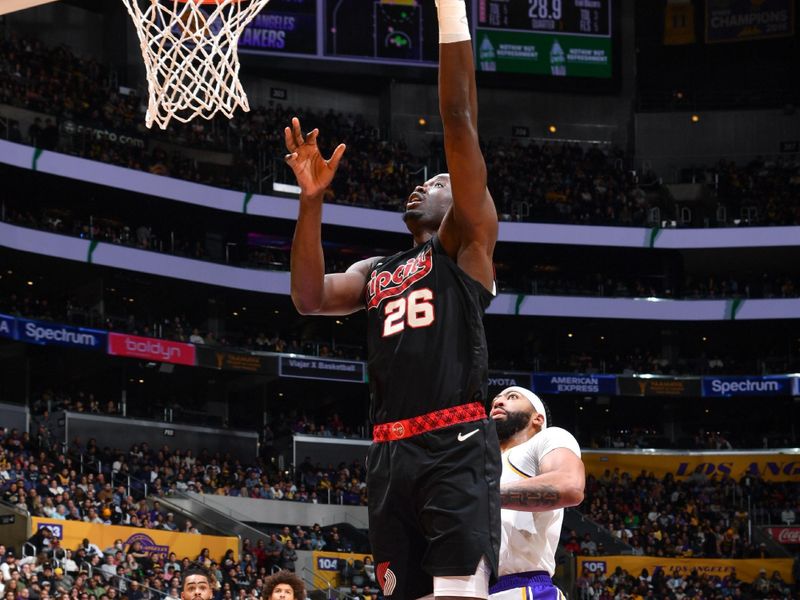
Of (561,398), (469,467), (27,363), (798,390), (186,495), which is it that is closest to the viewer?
(469,467)

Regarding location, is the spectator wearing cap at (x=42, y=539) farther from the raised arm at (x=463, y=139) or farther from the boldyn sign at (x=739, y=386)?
the boldyn sign at (x=739, y=386)

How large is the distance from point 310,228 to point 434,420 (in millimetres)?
753

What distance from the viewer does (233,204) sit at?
35750 millimetres

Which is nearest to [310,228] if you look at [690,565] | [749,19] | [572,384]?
[690,565]

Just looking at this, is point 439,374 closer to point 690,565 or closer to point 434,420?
point 434,420

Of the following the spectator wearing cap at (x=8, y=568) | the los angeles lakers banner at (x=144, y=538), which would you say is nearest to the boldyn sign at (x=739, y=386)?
the los angeles lakers banner at (x=144, y=538)

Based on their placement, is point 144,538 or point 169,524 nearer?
point 144,538

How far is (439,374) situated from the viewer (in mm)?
3990

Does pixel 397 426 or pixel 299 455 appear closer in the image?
pixel 397 426

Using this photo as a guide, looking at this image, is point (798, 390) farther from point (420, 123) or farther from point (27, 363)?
point (27, 363)

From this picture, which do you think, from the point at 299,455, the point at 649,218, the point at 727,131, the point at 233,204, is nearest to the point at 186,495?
the point at 299,455

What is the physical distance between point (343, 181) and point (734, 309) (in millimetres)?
12428

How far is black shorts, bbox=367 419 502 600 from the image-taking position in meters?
3.83

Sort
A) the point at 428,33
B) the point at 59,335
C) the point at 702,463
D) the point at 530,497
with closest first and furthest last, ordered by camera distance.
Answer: the point at 530,497
the point at 59,335
the point at 702,463
the point at 428,33
